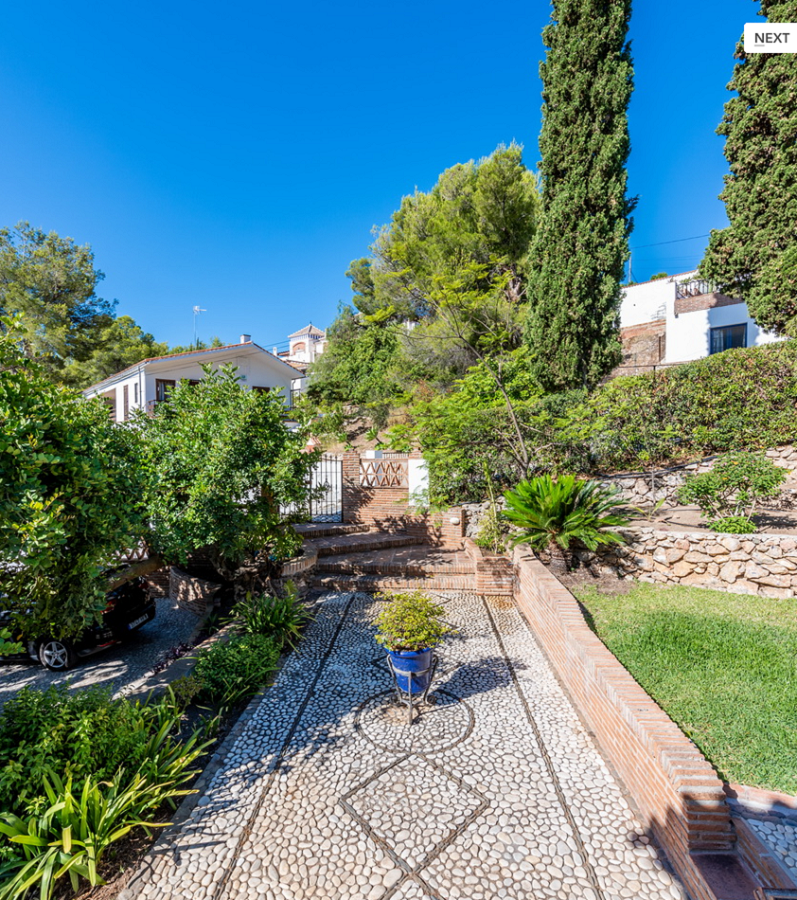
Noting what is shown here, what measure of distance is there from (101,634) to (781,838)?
6.88 m

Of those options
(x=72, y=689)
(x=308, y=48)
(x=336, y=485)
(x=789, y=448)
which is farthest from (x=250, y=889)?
(x=308, y=48)

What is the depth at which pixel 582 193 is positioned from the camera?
34.9ft

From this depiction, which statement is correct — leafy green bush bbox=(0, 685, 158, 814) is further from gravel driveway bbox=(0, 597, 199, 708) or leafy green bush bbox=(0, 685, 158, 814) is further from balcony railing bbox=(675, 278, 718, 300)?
balcony railing bbox=(675, 278, 718, 300)

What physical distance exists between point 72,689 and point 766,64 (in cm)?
1754

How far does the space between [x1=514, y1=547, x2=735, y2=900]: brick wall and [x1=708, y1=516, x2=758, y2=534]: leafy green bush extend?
3025mm

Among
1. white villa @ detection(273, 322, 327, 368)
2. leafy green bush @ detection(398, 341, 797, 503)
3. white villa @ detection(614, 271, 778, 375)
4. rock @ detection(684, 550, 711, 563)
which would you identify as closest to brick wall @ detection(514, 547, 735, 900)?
rock @ detection(684, 550, 711, 563)

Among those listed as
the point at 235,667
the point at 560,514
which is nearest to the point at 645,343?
the point at 560,514

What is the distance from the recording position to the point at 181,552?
5.08 metres

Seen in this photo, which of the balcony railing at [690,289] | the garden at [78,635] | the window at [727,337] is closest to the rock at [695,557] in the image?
the garden at [78,635]

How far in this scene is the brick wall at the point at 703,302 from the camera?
1617 centimetres

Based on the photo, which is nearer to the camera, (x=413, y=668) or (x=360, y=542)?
(x=413, y=668)

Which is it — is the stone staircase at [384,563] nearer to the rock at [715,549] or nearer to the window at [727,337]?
the rock at [715,549]

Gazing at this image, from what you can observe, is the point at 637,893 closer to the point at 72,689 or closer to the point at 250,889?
the point at 250,889

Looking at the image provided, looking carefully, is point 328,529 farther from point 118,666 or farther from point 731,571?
point 731,571
